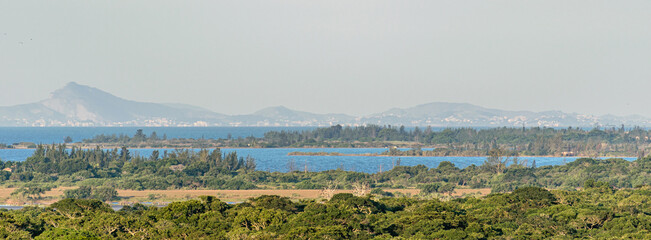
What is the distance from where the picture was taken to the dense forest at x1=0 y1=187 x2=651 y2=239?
1672 inches

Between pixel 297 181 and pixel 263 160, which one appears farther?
pixel 263 160

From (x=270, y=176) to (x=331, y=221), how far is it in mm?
58241

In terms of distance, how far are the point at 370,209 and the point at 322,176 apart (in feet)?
161

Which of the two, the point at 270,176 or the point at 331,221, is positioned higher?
the point at 331,221

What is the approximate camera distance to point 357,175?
101 meters

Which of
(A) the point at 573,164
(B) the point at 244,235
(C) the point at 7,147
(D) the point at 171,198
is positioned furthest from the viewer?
(C) the point at 7,147

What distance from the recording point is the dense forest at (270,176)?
94750mm

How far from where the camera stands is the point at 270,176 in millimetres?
103750

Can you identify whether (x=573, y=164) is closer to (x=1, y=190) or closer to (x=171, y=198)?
(x=171, y=198)

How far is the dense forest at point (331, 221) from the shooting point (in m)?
42.5

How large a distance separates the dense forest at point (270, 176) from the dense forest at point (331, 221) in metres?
34.5

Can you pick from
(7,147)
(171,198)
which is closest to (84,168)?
(171,198)

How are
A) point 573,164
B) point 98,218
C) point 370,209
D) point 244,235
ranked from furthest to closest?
point 573,164
point 370,209
point 98,218
point 244,235

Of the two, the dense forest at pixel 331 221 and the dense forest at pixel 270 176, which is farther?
the dense forest at pixel 270 176
